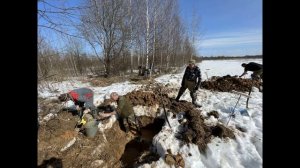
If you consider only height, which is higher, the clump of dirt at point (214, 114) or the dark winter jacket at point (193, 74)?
the dark winter jacket at point (193, 74)

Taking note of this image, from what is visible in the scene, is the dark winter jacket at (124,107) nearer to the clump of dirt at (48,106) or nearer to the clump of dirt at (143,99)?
the clump of dirt at (143,99)

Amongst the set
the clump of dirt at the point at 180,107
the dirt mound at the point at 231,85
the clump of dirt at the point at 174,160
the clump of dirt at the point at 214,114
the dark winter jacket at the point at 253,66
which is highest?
the dark winter jacket at the point at 253,66

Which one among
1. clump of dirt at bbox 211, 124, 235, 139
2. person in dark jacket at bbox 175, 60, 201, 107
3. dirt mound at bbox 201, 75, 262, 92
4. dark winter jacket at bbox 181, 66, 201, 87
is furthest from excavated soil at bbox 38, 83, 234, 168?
dirt mound at bbox 201, 75, 262, 92

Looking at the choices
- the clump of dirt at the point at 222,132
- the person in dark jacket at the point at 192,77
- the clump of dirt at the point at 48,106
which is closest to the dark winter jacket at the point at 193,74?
the person in dark jacket at the point at 192,77

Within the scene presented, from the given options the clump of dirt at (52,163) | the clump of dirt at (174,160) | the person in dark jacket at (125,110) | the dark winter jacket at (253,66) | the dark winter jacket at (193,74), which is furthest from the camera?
the dark winter jacket at (253,66)

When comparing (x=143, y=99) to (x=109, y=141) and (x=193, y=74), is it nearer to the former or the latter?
(x=193, y=74)

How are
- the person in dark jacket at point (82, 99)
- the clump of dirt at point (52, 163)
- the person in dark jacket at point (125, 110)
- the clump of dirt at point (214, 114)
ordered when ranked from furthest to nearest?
the person in dark jacket at point (82, 99) < the clump of dirt at point (214, 114) < the person in dark jacket at point (125, 110) < the clump of dirt at point (52, 163)

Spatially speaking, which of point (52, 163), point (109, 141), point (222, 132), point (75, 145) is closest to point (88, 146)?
point (75, 145)

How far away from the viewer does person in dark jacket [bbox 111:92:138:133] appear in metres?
7.13

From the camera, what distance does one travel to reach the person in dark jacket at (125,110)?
7.13 m

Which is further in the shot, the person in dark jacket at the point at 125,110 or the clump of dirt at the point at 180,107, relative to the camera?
the clump of dirt at the point at 180,107
